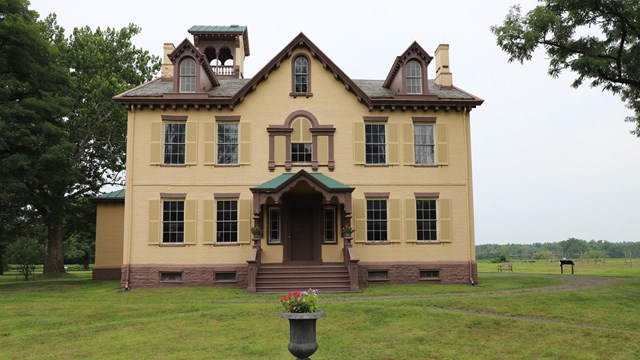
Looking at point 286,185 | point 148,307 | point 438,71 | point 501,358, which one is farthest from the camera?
point 438,71

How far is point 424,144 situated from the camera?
79.8 ft

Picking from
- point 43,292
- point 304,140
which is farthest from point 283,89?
point 43,292

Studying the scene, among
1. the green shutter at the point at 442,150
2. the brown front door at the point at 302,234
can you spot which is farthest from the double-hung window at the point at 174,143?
the green shutter at the point at 442,150

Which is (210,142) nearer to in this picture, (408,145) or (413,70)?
(408,145)

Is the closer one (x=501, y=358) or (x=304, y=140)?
(x=501, y=358)

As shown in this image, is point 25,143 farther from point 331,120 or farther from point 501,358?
point 501,358

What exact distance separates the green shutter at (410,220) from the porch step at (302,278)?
3.69m

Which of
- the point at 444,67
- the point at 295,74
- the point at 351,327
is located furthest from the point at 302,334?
the point at 444,67

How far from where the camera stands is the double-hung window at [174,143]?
2353 cm

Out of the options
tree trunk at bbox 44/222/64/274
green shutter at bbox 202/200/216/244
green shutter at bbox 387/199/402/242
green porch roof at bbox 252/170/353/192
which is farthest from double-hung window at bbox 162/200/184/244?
tree trunk at bbox 44/222/64/274

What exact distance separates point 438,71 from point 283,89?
27.6 ft

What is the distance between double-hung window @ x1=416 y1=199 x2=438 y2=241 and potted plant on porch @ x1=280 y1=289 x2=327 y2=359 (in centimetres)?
1582

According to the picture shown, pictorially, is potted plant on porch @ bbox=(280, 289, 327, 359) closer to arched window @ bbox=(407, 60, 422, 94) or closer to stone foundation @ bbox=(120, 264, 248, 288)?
stone foundation @ bbox=(120, 264, 248, 288)

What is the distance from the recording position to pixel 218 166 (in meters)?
23.5
